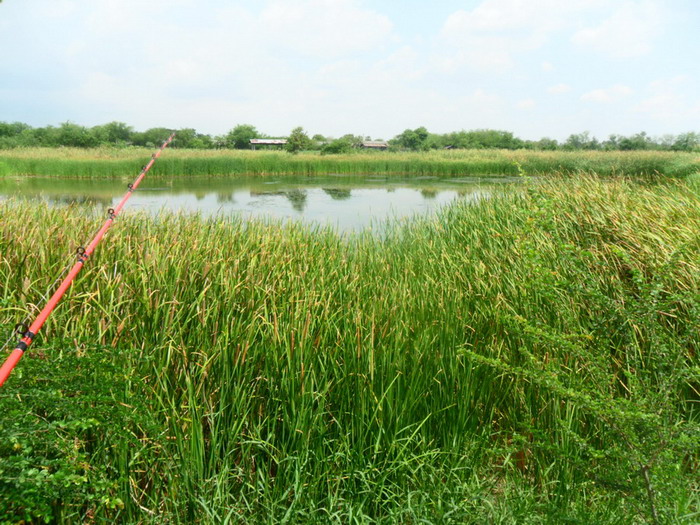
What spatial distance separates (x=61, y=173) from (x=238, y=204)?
12869 millimetres

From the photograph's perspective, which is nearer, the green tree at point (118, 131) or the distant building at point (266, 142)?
the green tree at point (118, 131)

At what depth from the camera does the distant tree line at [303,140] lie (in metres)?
36.7

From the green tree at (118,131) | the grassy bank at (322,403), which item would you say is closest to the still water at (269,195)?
Result: the grassy bank at (322,403)

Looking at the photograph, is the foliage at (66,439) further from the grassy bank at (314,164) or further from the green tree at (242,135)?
the green tree at (242,135)

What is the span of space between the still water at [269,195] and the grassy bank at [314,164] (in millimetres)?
939

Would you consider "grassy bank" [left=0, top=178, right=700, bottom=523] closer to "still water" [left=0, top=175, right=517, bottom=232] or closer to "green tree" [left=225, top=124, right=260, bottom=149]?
"still water" [left=0, top=175, right=517, bottom=232]

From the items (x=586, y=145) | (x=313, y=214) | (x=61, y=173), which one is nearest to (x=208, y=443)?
(x=313, y=214)

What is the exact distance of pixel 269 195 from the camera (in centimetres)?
1633

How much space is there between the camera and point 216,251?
346 centimetres

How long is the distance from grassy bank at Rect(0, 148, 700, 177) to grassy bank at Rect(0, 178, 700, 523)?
633 inches

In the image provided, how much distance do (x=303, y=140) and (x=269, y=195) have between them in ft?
64.8

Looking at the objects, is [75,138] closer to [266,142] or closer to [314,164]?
[314,164]

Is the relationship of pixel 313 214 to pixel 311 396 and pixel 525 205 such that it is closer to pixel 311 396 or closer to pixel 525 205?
pixel 525 205

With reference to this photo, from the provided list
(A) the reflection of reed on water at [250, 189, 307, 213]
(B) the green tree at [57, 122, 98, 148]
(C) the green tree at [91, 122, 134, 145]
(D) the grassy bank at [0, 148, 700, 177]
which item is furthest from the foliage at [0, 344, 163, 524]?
(C) the green tree at [91, 122, 134, 145]
